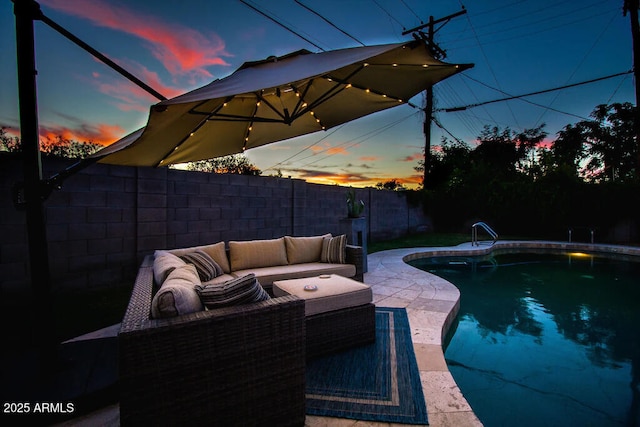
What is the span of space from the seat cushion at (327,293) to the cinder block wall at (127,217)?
259 centimetres

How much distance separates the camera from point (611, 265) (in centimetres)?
694

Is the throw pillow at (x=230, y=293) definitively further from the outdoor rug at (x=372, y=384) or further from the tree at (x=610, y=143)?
the tree at (x=610, y=143)

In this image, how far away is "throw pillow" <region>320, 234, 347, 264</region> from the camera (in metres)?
3.98

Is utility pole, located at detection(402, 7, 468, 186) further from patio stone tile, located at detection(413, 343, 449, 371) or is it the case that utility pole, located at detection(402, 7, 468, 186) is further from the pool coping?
patio stone tile, located at detection(413, 343, 449, 371)

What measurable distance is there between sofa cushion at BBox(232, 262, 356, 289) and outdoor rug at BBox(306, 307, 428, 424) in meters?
1.19

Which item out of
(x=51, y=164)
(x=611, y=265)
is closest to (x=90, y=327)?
(x=51, y=164)

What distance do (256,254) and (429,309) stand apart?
7.19ft

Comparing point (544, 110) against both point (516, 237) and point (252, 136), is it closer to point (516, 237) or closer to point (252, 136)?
point (516, 237)

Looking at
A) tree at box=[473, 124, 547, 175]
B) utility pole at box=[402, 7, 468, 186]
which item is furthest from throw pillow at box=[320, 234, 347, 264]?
tree at box=[473, 124, 547, 175]

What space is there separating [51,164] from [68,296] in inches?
62.1

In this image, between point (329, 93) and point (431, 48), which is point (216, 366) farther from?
point (431, 48)

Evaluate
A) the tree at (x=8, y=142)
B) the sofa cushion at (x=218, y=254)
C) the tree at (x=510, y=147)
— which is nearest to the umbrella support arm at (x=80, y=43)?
the sofa cushion at (x=218, y=254)

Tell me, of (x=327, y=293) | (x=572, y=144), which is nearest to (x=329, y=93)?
(x=327, y=293)

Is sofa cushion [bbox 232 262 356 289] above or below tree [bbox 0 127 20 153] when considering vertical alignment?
below
